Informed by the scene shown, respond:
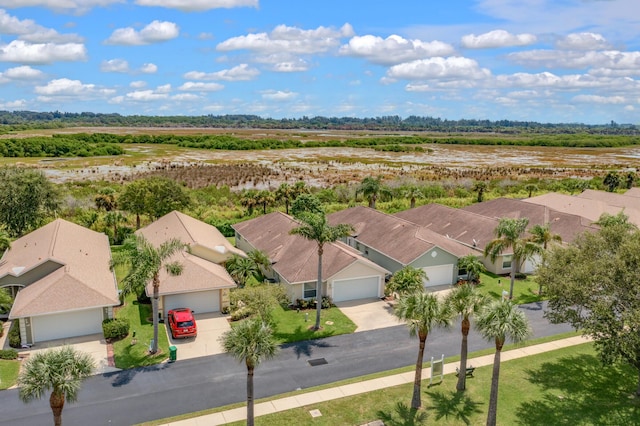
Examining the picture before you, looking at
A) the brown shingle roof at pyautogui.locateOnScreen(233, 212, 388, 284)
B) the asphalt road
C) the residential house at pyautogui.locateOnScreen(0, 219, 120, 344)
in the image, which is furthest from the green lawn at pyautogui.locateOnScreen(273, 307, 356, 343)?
the residential house at pyautogui.locateOnScreen(0, 219, 120, 344)

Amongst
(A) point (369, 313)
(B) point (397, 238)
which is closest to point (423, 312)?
(A) point (369, 313)

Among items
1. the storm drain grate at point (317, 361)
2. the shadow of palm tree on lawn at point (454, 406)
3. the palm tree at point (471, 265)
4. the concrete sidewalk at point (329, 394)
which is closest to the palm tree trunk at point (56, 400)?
the concrete sidewalk at point (329, 394)

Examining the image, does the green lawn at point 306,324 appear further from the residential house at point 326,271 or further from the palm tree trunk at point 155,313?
the palm tree trunk at point 155,313

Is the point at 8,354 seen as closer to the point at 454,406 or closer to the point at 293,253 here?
the point at 293,253

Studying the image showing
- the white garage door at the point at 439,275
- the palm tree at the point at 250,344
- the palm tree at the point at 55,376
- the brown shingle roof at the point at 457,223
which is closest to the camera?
the palm tree at the point at 55,376

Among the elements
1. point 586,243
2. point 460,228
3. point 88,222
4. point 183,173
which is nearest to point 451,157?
point 183,173

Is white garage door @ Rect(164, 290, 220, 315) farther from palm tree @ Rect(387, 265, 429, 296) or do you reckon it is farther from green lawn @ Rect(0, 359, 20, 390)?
palm tree @ Rect(387, 265, 429, 296)
